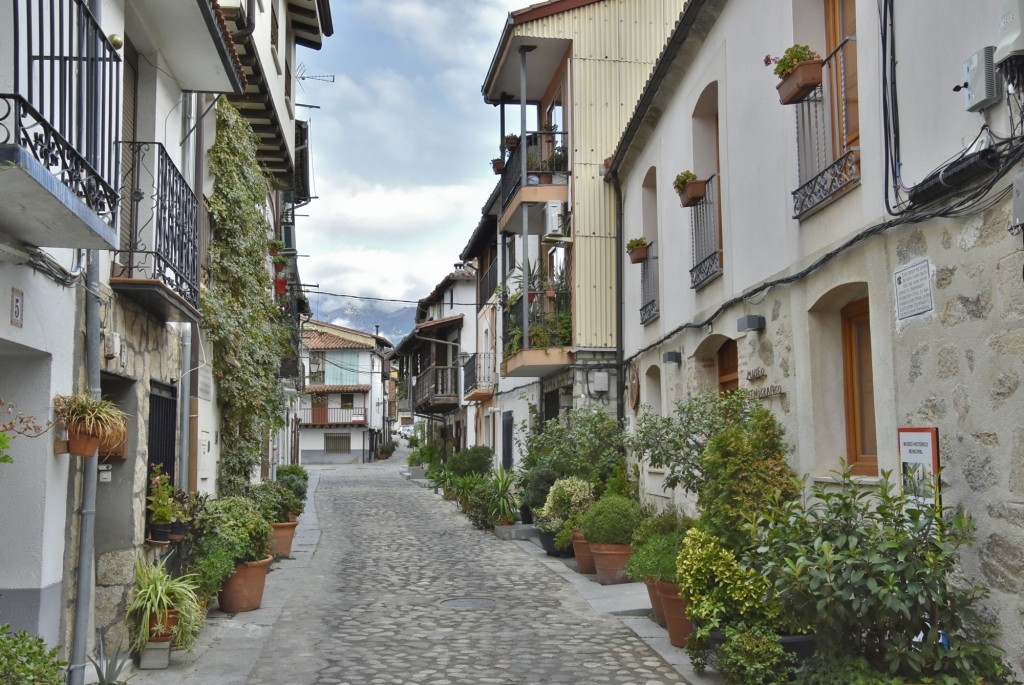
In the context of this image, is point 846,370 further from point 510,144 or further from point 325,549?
point 510,144

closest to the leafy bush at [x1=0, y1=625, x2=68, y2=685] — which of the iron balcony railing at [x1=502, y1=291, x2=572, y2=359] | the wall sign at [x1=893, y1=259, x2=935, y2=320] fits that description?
the wall sign at [x1=893, y1=259, x2=935, y2=320]

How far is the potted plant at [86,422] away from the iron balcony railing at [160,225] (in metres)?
1.41

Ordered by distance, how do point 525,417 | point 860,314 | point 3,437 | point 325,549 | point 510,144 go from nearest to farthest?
point 3,437 < point 860,314 < point 325,549 < point 510,144 < point 525,417

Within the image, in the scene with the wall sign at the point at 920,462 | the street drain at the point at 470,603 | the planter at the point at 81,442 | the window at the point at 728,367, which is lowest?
the street drain at the point at 470,603

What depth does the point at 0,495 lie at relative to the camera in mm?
5406

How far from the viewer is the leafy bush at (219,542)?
8062mm

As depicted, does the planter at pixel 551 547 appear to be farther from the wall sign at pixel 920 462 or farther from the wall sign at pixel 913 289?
the wall sign at pixel 913 289

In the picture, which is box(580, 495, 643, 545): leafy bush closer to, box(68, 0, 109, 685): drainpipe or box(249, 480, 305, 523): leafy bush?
box(249, 480, 305, 523): leafy bush

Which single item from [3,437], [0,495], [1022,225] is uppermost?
[1022,225]

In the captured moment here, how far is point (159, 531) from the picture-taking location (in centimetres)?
755

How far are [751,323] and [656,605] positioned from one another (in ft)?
8.41

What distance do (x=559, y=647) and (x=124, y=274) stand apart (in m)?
4.45

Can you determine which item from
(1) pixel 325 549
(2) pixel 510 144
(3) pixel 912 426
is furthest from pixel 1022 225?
(2) pixel 510 144

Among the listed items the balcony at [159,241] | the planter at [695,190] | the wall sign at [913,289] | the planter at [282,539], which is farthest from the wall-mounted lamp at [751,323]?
the planter at [282,539]
